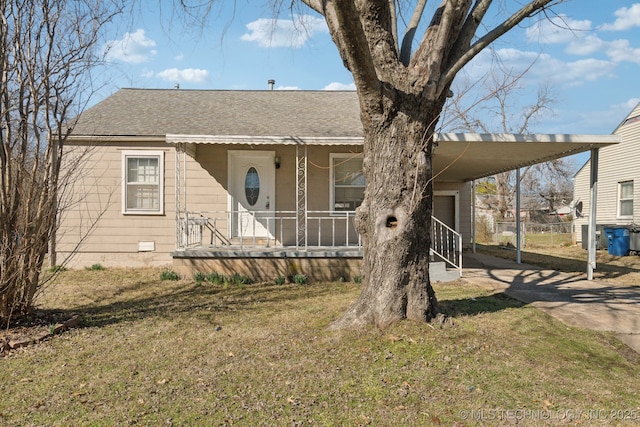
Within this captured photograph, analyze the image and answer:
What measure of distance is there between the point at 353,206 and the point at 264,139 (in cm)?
296

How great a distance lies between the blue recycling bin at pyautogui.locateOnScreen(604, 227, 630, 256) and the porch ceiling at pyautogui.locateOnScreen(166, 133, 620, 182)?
→ 23.4 ft

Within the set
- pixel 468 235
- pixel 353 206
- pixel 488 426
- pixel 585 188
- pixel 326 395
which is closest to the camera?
pixel 488 426

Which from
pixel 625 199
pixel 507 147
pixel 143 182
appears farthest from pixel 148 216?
pixel 625 199

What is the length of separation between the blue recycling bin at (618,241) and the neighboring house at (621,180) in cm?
116

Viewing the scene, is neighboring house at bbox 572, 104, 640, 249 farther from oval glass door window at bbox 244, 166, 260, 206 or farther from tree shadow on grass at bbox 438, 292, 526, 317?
oval glass door window at bbox 244, 166, 260, 206

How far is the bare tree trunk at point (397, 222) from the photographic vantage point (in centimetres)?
484

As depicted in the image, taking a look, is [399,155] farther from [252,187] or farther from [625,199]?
[625,199]

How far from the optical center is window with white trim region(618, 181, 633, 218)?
55.7ft

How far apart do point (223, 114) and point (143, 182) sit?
2.67 meters

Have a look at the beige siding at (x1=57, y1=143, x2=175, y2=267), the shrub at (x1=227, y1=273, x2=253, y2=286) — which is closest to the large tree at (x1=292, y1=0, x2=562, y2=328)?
the shrub at (x1=227, y1=273, x2=253, y2=286)

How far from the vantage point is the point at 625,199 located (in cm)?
1719

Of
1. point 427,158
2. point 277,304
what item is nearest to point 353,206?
point 277,304

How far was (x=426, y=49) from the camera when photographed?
16.5 feet

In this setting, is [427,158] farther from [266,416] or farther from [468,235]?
[468,235]
